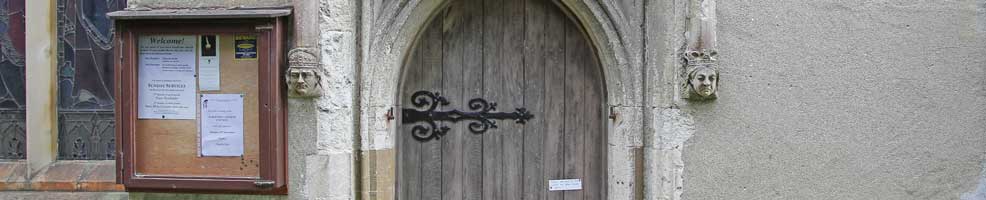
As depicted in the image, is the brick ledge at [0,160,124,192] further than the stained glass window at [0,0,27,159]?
No

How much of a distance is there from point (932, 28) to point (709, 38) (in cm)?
111

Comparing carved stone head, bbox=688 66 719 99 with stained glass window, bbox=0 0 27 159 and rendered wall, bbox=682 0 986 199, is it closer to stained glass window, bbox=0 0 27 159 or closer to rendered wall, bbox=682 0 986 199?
rendered wall, bbox=682 0 986 199

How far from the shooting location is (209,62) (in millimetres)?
3266

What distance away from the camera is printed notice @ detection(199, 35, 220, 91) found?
3.26 meters

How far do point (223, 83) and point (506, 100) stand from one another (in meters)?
1.36

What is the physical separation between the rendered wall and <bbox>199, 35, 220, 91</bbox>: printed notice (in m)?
2.08

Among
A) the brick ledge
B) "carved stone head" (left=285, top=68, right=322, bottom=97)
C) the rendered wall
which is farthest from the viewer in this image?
the brick ledge

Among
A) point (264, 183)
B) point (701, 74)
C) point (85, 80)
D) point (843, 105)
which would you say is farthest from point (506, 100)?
point (85, 80)

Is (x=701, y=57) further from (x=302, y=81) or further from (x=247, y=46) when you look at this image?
(x=247, y=46)

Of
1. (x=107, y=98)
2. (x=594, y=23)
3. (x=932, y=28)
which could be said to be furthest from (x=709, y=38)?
(x=107, y=98)

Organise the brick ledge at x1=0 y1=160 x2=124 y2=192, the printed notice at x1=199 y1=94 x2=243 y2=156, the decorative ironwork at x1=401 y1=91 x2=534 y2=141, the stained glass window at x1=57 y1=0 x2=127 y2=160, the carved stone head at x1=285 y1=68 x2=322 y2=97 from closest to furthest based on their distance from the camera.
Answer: the carved stone head at x1=285 y1=68 x2=322 y2=97
the printed notice at x1=199 y1=94 x2=243 y2=156
the decorative ironwork at x1=401 y1=91 x2=534 y2=141
the brick ledge at x1=0 y1=160 x2=124 y2=192
the stained glass window at x1=57 y1=0 x2=127 y2=160

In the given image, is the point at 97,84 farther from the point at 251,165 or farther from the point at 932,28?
the point at 932,28

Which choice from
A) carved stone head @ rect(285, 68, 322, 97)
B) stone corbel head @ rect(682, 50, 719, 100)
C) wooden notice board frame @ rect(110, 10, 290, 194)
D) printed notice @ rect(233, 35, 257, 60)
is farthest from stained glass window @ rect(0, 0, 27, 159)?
stone corbel head @ rect(682, 50, 719, 100)

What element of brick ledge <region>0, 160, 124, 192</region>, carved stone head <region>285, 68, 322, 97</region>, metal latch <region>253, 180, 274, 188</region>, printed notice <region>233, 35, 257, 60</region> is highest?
printed notice <region>233, 35, 257, 60</region>
